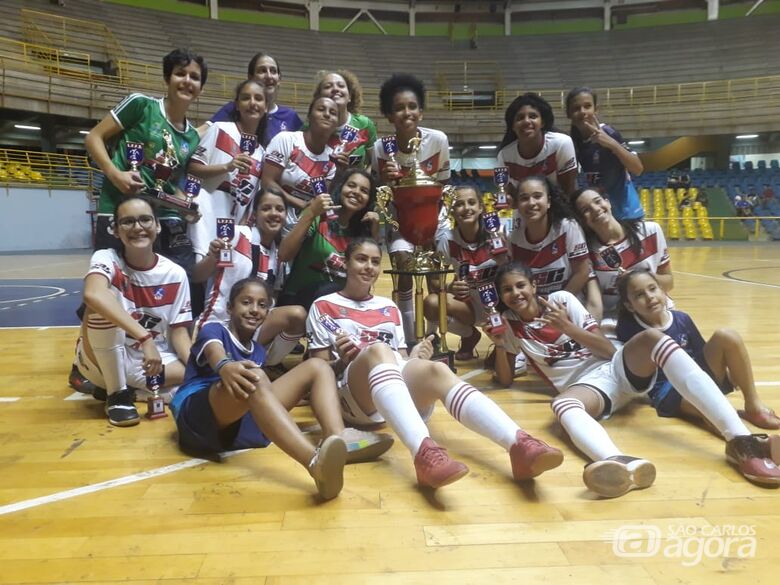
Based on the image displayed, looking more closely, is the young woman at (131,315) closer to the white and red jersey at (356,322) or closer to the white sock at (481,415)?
the white and red jersey at (356,322)

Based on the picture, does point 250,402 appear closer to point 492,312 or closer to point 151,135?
point 492,312

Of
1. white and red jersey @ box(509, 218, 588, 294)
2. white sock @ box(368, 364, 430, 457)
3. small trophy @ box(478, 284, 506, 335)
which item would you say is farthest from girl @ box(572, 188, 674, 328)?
white sock @ box(368, 364, 430, 457)

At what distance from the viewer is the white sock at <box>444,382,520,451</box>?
78.9 inches

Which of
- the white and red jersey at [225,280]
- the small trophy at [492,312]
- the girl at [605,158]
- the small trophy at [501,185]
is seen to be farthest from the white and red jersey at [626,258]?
the white and red jersey at [225,280]

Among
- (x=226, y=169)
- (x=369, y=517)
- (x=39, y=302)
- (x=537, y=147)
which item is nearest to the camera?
(x=369, y=517)

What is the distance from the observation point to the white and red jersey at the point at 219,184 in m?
3.21

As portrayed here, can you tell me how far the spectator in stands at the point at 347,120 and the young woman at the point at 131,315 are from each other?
1242 millimetres

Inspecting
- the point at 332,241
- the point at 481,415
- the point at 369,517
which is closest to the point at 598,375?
the point at 481,415

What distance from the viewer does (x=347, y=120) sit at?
3.68m

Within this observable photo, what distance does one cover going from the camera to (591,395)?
2.50 m

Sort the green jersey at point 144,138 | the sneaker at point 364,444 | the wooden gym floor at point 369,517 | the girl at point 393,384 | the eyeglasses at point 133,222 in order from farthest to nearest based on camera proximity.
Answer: the green jersey at point 144,138, the eyeglasses at point 133,222, the sneaker at point 364,444, the girl at point 393,384, the wooden gym floor at point 369,517

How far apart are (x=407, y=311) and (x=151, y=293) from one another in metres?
1.63

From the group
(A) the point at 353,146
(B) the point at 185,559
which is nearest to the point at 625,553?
(B) the point at 185,559

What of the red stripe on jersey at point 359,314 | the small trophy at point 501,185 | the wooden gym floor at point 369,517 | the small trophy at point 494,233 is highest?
the small trophy at point 501,185
